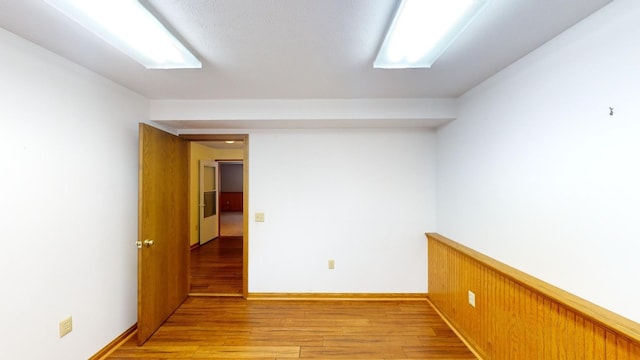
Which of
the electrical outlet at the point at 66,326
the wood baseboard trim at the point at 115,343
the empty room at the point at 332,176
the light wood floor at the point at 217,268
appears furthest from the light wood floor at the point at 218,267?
the electrical outlet at the point at 66,326

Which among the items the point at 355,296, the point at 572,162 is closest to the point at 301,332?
the point at 355,296

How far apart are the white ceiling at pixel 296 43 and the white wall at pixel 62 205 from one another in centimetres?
22

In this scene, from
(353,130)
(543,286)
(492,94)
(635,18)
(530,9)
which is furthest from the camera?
(353,130)

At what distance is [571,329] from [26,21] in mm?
3281

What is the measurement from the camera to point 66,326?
5.89 feet

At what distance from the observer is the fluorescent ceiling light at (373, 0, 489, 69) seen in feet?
3.89

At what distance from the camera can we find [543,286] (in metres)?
1.49

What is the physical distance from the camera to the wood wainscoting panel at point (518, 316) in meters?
1.17

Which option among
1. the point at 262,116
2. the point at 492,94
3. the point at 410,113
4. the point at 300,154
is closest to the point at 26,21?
the point at 262,116

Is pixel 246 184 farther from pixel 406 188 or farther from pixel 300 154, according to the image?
pixel 406 188

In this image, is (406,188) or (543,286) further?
(406,188)

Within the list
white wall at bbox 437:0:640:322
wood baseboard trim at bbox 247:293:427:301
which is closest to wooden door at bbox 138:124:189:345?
wood baseboard trim at bbox 247:293:427:301

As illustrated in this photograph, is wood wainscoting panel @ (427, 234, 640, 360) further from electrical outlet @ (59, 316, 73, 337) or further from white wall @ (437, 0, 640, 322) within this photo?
electrical outlet @ (59, 316, 73, 337)

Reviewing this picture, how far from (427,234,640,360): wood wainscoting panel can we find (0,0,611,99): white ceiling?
→ 4.79ft
